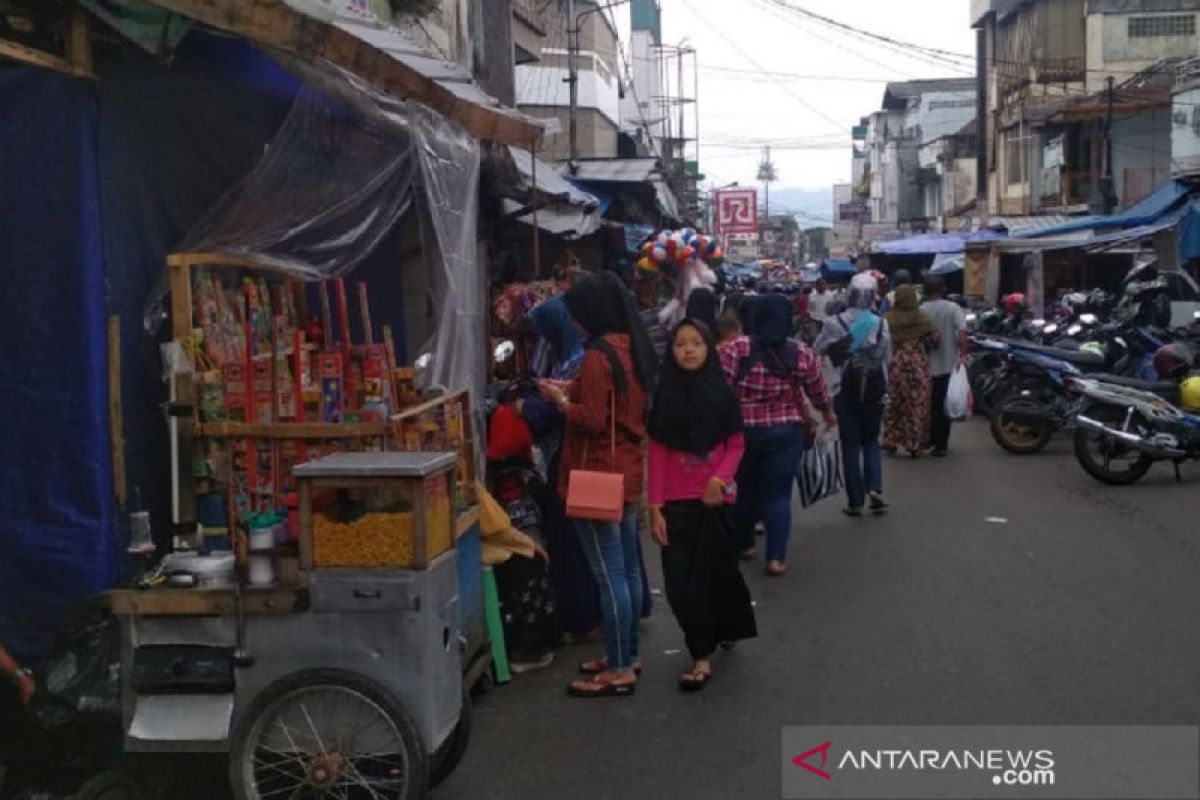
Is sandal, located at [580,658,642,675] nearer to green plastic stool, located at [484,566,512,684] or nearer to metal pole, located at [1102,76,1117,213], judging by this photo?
green plastic stool, located at [484,566,512,684]

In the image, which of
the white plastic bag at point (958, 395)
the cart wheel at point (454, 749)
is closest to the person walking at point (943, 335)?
the white plastic bag at point (958, 395)

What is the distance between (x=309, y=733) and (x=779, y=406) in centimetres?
408

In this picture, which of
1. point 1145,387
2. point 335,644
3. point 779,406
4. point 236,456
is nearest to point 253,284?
point 236,456

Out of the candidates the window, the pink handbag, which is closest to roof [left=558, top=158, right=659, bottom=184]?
the pink handbag

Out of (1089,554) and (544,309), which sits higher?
(544,309)

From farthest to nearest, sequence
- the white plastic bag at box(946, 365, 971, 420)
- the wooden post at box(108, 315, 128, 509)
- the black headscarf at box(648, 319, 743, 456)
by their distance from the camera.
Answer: the white plastic bag at box(946, 365, 971, 420), the black headscarf at box(648, 319, 743, 456), the wooden post at box(108, 315, 128, 509)

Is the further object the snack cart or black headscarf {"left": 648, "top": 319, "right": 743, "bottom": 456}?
black headscarf {"left": 648, "top": 319, "right": 743, "bottom": 456}

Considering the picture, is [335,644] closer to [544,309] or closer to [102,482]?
[102,482]

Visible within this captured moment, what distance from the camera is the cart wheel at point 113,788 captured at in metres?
3.89

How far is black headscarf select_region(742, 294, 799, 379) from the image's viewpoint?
735 cm

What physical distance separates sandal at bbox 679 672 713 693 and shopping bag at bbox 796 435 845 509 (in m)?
2.96

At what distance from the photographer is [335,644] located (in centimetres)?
395

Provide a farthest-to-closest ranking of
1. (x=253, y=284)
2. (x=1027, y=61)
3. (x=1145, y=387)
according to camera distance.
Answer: (x=1027, y=61)
(x=1145, y=387)
(x=253, y=284)

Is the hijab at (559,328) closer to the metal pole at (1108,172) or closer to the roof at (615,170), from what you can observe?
the roof at (615,170)
